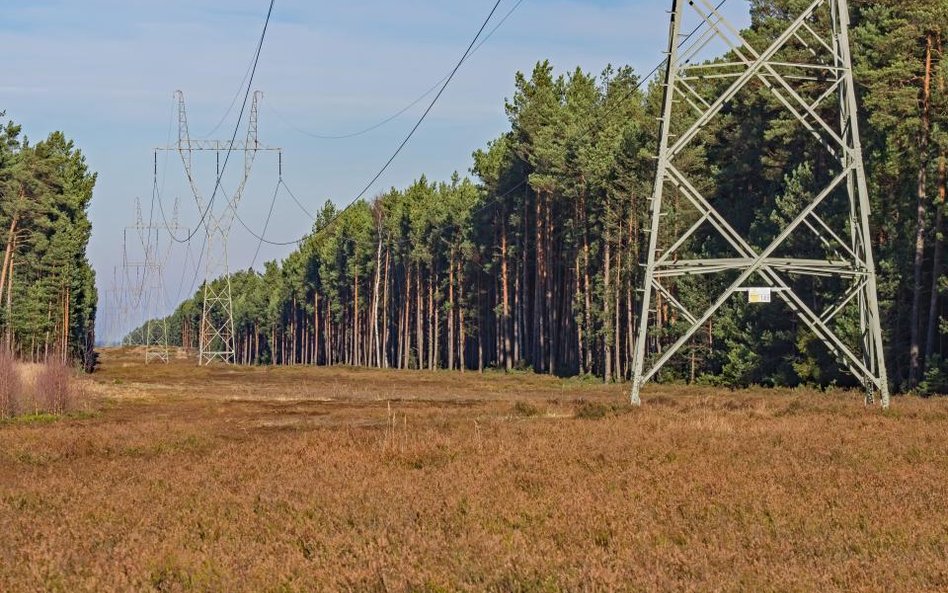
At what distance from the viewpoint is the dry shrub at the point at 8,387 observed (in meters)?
32.6

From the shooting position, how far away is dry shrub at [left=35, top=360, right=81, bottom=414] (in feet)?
112

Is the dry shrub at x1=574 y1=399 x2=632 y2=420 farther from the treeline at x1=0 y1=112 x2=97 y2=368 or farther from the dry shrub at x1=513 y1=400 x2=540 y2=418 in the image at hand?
the treeline at x1=0 y1=112 x2=97 y2=368

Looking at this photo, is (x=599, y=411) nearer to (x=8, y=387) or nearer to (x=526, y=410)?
(x=526, y=410)

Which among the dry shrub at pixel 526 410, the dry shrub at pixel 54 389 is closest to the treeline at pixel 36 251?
the dry shrub at pixel 54 389

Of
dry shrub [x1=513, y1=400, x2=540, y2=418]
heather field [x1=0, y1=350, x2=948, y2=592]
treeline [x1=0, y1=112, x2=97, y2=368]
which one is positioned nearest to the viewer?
heather field [x1=0, y1=350, x2=948, y2=592]

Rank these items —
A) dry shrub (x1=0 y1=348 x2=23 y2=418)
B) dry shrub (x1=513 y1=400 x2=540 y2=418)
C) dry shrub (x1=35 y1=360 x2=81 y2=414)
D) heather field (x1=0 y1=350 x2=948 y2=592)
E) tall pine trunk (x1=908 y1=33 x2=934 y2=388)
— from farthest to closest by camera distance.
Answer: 1. tall pine trunk (x1=908 y1=33 x2=934 y2=388)
2. dry shrub (x1=35 y1=360 x2=81 y2=414)
3. dry shrub (x1=0 y1=348 x2=23 y2=418)
4. dry shrub (x1=513 y1=400 x2=540 y2=418)
5. heather field (x1=0 y1=350 x2=948 y2=592)

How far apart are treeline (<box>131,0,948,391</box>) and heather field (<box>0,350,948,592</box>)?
2084cm

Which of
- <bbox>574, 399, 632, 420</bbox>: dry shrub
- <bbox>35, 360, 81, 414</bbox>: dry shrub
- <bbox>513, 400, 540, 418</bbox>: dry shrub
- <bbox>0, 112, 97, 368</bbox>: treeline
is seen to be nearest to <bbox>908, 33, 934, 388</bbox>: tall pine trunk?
<bbox>513, 400, 540, 418</bbox>: dry shrub

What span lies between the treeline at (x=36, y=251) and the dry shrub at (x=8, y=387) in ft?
135

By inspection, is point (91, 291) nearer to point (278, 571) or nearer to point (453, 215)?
point (453, 215)

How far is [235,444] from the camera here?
74.2 ft

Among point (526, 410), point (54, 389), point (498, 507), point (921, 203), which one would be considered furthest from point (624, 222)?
point (498, 507)

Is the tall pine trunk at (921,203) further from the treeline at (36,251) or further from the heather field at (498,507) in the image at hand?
the treeline at (36,251)

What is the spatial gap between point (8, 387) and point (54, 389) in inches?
77.5
